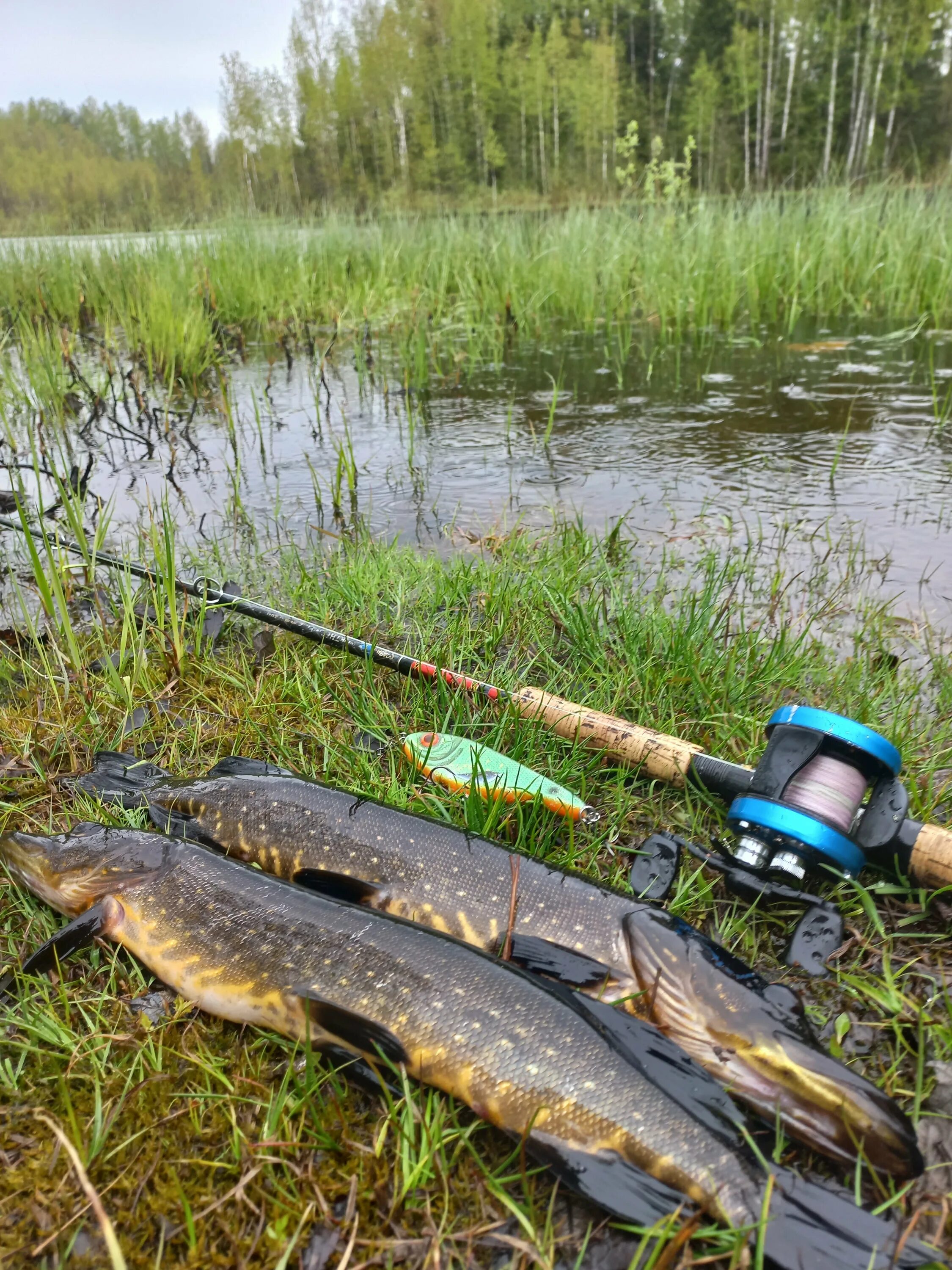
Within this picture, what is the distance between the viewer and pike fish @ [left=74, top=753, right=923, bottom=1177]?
158 cm

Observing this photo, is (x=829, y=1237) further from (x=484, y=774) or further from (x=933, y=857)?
(x=484, y=774)

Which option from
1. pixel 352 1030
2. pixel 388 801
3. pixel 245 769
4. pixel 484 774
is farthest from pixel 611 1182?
pixel 245 769

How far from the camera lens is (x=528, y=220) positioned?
12.8 m

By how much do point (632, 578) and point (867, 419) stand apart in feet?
12.4

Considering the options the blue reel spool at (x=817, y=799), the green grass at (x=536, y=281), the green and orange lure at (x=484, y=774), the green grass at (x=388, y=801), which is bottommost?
the green grass at (x=388, y=801)

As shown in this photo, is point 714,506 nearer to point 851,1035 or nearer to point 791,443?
point 791,443

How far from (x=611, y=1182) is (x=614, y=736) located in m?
1.37

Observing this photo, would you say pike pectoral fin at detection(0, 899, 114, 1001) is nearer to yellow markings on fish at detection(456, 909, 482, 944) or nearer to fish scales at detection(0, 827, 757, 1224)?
fish scales at detection(0, 827, 757, 1224)

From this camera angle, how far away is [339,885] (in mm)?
2209

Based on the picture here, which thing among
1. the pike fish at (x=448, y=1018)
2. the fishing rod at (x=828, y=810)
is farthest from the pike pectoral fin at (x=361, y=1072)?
the fishing rod at (x=828, y=810)

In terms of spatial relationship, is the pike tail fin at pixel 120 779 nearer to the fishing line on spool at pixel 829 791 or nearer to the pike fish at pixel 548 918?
the pike fish at pixel 548 918

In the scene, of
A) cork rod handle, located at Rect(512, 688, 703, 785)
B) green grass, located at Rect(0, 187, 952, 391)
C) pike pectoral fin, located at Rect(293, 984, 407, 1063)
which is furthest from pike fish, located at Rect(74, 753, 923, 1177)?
green grass, located at Rect(0, 187, 952, 391)

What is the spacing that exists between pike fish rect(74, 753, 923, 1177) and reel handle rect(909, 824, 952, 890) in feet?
1.90

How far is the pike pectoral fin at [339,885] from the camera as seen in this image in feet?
7.16
